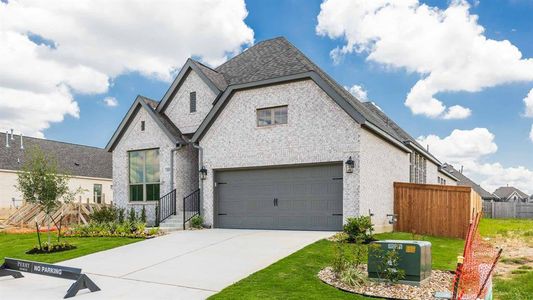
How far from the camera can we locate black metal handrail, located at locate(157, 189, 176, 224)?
18.2 m

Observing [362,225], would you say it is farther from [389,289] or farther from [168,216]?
[168,216]

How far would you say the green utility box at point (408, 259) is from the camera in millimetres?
7504

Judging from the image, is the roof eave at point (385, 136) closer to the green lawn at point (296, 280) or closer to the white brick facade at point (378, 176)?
the white brick facade at point (378, 176)

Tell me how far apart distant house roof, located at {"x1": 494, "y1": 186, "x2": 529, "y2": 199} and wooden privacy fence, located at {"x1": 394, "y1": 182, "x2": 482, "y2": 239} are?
6151cm

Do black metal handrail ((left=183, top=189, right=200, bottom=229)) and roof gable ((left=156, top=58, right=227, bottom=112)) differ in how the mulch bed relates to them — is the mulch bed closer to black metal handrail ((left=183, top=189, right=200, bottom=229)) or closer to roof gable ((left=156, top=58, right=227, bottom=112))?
black metal handrail ((left=183, top=189, right=200, bottom=229))

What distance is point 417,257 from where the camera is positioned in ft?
24.5

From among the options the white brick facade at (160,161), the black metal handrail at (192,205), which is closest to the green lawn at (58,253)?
the black metal handrail at (192,205)

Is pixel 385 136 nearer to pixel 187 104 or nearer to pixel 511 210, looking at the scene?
pixel 187 104

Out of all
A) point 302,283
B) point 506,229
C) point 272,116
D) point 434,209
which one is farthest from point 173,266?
point 506,229

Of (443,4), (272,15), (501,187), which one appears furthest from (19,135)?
(501,187)

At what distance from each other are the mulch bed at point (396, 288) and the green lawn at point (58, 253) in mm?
7653

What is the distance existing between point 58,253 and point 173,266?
4829 millimetres

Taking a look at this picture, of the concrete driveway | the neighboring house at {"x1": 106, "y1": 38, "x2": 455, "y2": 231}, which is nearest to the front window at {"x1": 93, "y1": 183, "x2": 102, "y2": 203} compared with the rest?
the neighboring house at {"x1": 106, "y1": 38, "x2": 455, "y2": 231}

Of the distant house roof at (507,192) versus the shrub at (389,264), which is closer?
the shrub at (389,264)
